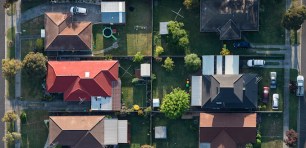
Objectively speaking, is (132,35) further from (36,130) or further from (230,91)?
(36,130)

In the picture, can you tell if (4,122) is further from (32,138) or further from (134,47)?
(134,47)

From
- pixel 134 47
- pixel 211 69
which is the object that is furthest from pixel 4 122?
pixel 211 69

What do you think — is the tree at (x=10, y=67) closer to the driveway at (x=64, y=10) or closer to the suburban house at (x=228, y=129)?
the driveway at (x=64, y=10)

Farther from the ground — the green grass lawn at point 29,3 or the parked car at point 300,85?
the green grass lawn at point 29,3

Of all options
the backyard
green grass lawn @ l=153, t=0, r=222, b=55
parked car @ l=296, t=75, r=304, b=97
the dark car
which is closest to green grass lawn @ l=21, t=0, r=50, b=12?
green grass lawn @ l=153, t=0, r=222, b=55

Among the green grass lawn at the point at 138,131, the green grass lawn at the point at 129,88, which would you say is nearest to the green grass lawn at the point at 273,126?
the green grass lawn at the point at 138,131

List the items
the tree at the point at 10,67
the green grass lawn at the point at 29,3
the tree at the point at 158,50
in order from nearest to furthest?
the tree at the point at 10,67
the tree at the point at 158,50
the green grass lawn at the point at 29,3

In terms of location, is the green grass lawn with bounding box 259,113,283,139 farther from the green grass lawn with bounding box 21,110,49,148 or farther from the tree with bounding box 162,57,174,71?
the green grass lawn with bounding box 21,110,49,148

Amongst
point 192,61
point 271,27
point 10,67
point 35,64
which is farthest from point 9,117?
point 271,27
